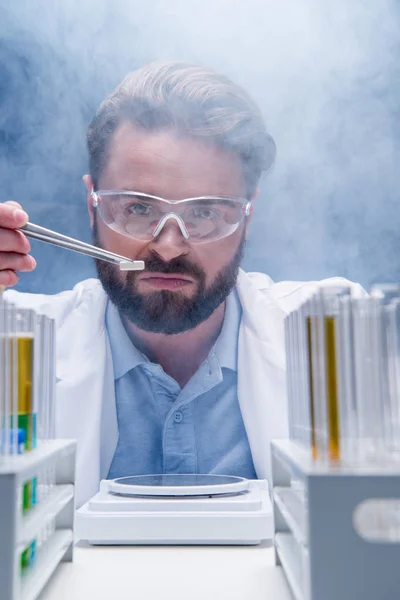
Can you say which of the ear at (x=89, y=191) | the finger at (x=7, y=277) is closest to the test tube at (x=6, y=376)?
the finger at (x=7, y=277)

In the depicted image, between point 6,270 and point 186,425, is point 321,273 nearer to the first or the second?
point 186,425

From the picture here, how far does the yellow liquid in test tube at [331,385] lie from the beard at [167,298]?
1351mm

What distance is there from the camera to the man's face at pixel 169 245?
205cm

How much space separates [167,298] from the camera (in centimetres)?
214

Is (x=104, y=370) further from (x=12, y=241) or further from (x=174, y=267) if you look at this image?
(x=12, y=241)

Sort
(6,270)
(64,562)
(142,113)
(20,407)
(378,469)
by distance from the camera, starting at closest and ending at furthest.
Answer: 1. (378,469)
2. (20,407)
3. (64,562)
4. (6,270)
5. (142,113)

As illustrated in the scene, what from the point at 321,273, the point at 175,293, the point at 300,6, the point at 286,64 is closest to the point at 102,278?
the point at 175,293

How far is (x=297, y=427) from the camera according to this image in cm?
93

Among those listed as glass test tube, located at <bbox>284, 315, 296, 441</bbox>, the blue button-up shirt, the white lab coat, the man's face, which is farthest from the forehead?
glass test tube, located at <bbox>284, 315, 296, 441</bbox>

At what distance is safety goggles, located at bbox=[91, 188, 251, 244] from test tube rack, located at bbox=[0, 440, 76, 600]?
1.06 m

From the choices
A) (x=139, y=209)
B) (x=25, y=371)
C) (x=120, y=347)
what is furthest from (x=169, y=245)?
(x=25, y=371)

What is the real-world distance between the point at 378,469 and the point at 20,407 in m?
0.43

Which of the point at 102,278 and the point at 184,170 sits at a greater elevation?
the point at 184,170

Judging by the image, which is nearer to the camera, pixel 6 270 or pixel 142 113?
pixel 6 270
